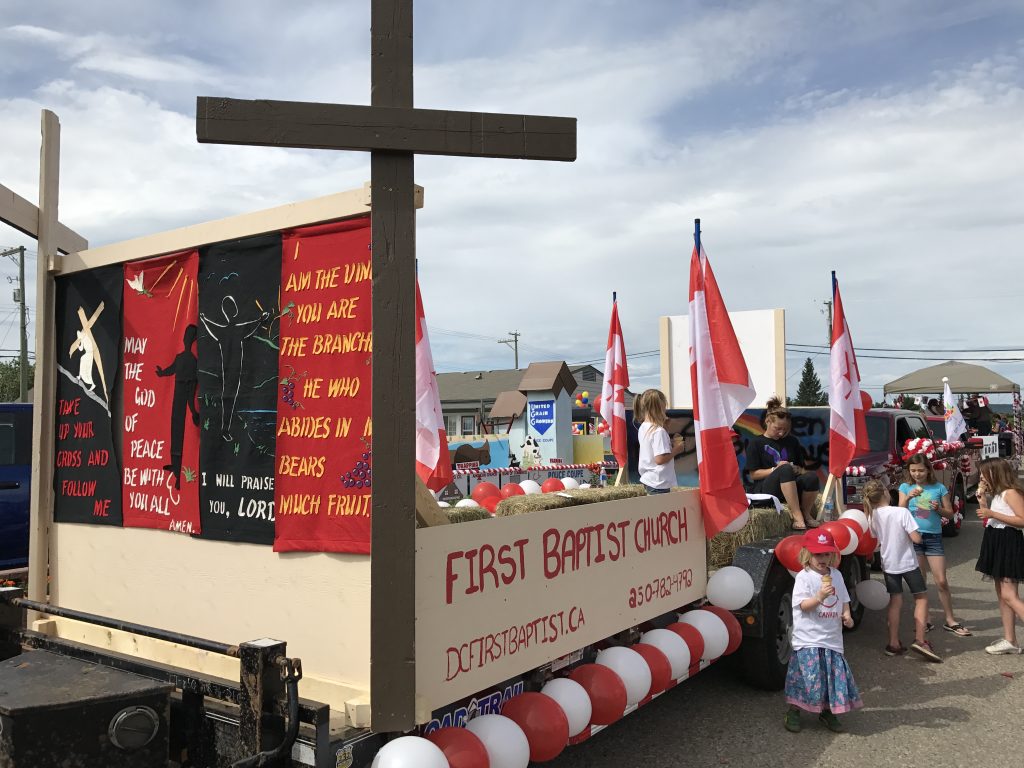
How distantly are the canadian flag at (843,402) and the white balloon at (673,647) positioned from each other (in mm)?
3486

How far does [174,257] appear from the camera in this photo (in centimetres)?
382

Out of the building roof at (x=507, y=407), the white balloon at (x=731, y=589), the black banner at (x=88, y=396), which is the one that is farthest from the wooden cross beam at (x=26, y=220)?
the building roof at (x=507, y=407)

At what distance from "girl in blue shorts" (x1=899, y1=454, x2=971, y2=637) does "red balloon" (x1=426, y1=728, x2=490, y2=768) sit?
17.5ft

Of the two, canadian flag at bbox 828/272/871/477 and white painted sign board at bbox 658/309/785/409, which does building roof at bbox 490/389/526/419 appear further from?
canadian flag at bbox 828/272/871/477

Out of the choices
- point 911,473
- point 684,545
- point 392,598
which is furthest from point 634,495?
point 911,473

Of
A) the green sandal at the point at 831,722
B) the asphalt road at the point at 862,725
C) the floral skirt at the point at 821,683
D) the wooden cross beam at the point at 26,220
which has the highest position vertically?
the wooden cross beam at the point at 26,220

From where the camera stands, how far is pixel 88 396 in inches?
166

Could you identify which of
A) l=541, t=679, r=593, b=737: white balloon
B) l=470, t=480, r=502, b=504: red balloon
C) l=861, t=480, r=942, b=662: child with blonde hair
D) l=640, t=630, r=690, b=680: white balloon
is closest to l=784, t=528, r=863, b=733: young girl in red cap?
l=640, t=630, r=690, b=680: white balloon

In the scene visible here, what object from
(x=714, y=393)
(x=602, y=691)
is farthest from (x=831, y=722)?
(x=714, y=393)

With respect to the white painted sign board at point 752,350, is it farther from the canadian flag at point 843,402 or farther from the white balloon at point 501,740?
the white balloon at point 501,740

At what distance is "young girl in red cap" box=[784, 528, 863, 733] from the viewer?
4.82 m

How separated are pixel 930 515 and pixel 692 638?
3732mm

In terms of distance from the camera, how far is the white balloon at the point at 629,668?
13.1 ft

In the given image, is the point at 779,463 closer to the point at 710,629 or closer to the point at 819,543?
the point at 819,543
